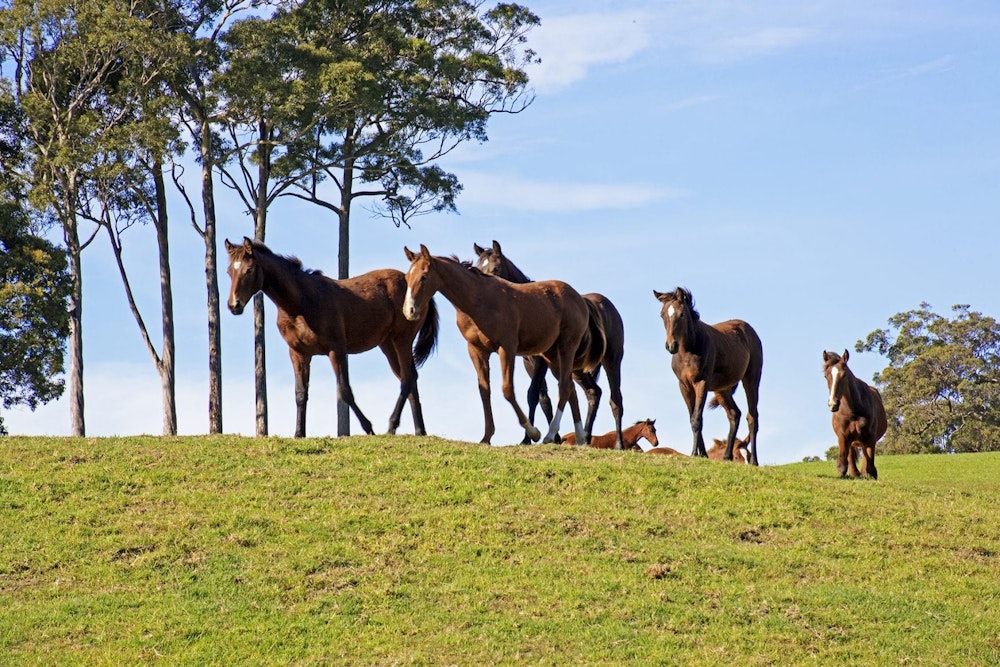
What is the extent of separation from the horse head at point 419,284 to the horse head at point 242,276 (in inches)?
87.4

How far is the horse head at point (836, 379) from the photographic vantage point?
68.0 ft

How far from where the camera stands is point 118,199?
35.4m

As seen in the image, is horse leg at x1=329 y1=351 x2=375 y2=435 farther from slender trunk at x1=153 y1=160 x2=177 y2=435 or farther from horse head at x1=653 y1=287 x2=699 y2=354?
slender trunk at x1=153 y1=160 x2=177 y2=435

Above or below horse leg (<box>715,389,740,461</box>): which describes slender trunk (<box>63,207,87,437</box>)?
above

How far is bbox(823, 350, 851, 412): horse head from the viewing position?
20734mm

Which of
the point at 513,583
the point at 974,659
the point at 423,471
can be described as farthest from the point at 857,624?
the point at 423,471

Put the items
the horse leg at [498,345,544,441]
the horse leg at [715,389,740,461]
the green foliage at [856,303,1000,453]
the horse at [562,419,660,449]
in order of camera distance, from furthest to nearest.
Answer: the green foliage at [856,303,1000,453], the horse at [562,419,660,449], the horse leg at [715,389,740,461], the horse leg at [498,345,544,441]

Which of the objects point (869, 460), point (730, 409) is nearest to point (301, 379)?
point (730, 409)

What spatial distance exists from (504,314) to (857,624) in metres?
7.50

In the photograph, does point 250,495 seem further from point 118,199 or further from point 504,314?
point 118,199

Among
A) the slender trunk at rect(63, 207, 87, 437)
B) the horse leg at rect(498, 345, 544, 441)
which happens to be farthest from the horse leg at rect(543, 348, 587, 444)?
the slender trunk at rect(63, 207, 87, 437)

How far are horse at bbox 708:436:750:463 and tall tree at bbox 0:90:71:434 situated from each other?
17.2 metres

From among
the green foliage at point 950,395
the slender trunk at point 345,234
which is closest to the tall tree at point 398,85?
the slender trunk at point 345,234

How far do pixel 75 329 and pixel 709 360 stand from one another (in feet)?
61.0
